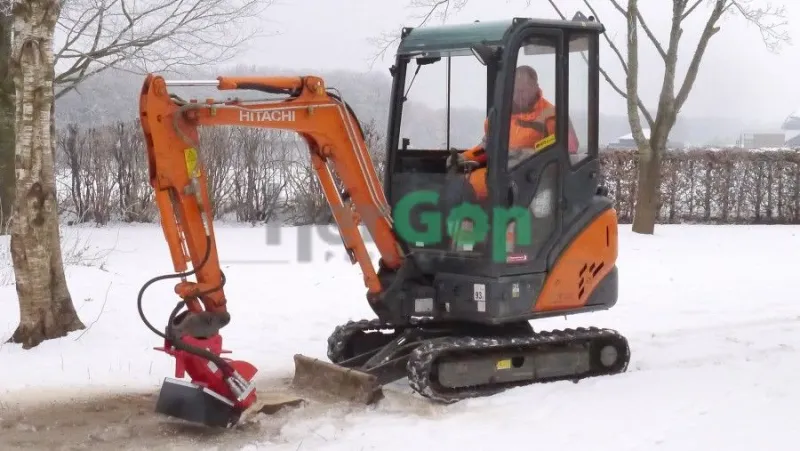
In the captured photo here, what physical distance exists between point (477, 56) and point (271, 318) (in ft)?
13.1

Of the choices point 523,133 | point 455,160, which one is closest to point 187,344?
point 455,160

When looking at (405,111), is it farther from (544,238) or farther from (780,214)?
(780,214)

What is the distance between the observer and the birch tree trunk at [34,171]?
27.4 feet

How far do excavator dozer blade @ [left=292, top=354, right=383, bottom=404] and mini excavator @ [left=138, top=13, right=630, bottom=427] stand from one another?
0.04ft

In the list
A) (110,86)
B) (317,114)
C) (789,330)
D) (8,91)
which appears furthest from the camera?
(110,86)

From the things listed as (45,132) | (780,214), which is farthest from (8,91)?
(780,214)

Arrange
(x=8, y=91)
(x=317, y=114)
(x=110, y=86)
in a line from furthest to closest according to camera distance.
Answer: (x=110, y=86) < (x=8, y=91) < (x=317, y=114)

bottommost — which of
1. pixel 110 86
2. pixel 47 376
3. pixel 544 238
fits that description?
pixel 47 376

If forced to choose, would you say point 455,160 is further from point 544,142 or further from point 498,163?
point 544,142

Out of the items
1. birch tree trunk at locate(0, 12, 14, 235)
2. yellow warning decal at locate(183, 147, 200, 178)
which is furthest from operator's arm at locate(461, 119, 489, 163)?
birch tree trunk at locate(0, 12, 14, 235)

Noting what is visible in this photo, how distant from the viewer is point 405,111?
7.98 meters

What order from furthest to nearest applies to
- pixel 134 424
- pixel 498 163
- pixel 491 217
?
pixel 491 217 < pixel 498 163 < pixel 134 424

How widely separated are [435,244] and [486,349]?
2.86 feet

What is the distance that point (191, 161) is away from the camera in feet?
20.8
